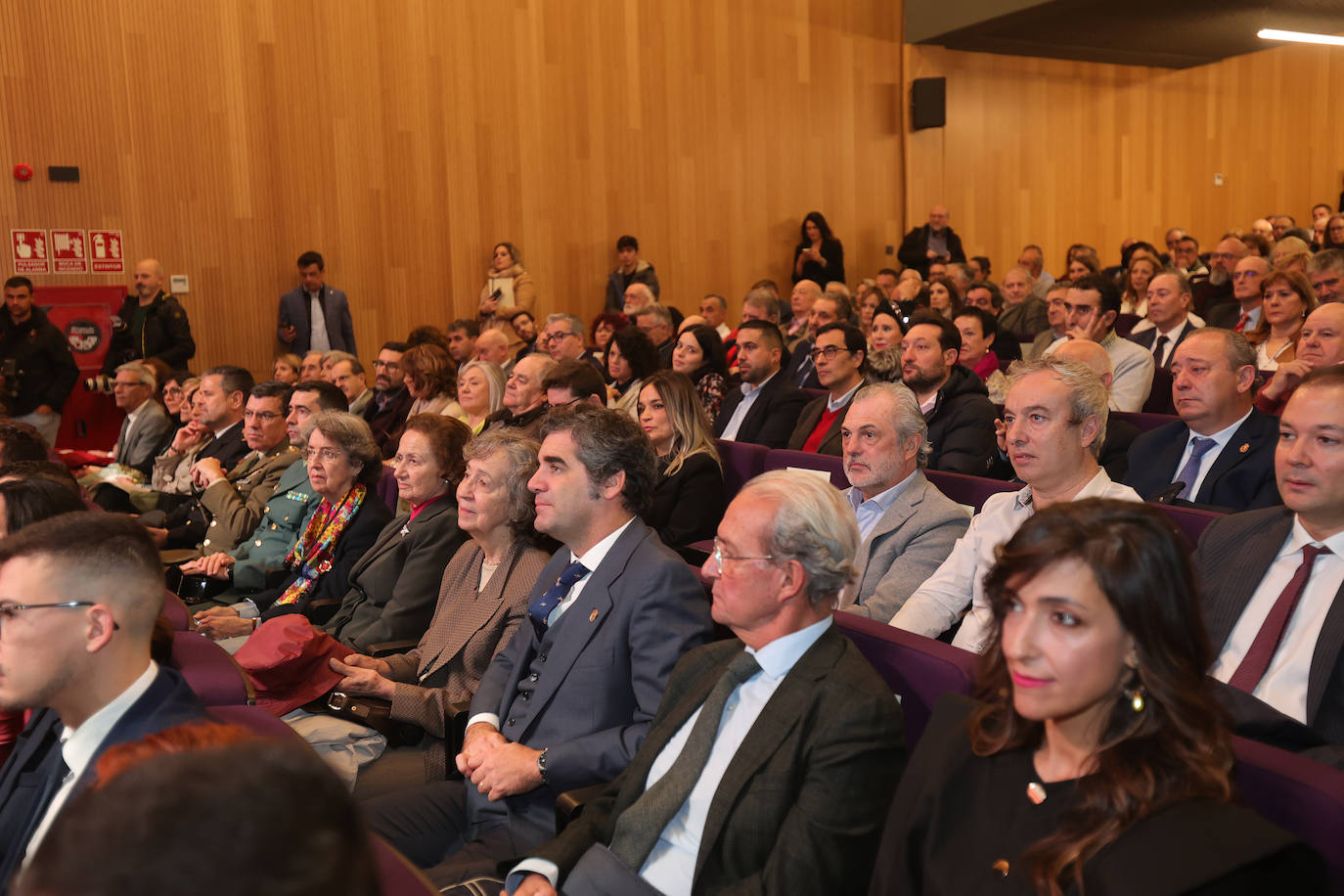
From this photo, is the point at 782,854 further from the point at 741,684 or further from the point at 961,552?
the point at 961,552

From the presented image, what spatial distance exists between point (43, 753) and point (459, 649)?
3.47 ft

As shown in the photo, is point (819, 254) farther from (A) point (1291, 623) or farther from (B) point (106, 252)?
(A) point (1291, 623)

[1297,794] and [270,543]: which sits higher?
[1297,794]

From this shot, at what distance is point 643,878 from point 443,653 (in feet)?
3.69

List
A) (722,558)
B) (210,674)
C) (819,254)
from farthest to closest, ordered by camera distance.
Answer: (819,254)
(210,674)
(722,558)

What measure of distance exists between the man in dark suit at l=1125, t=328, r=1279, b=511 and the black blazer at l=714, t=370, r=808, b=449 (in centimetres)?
199

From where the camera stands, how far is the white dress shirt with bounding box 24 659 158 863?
1670 mm

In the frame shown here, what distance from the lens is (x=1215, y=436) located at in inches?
133

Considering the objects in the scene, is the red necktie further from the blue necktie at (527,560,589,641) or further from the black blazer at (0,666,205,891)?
the black blazer at (0,666,205,891)

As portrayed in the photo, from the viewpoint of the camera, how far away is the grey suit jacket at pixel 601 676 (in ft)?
7.16

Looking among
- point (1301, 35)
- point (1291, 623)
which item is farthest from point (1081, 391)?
point (1301, 35)

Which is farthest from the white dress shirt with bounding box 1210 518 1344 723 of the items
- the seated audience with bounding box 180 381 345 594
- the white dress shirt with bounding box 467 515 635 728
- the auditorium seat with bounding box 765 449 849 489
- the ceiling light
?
the ceiling light

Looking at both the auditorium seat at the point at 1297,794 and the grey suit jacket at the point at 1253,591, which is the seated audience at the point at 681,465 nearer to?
the grey suit jacket at the point at 1253,591

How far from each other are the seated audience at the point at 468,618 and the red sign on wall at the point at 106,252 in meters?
6.22
